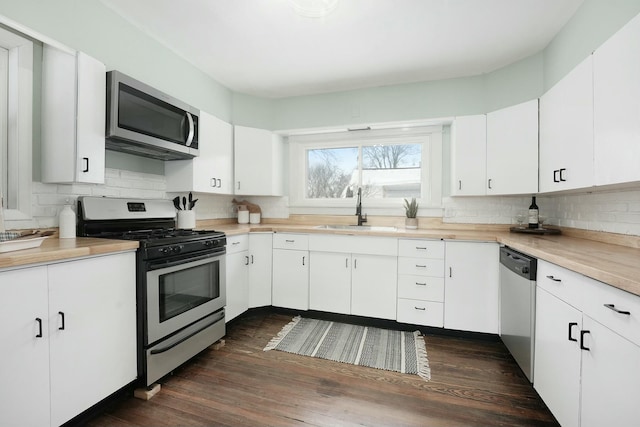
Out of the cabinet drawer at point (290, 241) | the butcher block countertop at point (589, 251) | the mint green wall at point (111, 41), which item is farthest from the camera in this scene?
the cabinet drawer at point (290, 241)

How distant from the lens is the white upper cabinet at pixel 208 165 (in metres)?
2.66

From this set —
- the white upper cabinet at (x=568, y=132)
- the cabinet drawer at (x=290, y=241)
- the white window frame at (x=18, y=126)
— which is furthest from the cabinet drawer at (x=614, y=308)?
the white window frame at (x=18, y=126)

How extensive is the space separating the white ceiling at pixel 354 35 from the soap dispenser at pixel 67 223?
1477mm

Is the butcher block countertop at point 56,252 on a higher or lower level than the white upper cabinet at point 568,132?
lower

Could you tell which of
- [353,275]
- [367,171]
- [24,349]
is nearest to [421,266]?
[353,275]

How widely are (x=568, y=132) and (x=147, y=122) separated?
2.95 meters

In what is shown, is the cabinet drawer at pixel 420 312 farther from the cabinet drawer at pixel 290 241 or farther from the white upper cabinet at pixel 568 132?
the white upper cabinet at pixel 568 132

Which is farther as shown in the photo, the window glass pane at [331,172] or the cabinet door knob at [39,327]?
the window glass pane at [331,172]

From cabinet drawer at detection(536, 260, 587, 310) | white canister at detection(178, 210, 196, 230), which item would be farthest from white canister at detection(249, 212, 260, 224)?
cabinet drawer at detection(536, 260, 587, 310)

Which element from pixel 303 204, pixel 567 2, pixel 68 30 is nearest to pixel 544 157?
pixel 567 2

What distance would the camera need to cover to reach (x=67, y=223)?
5.85 feet

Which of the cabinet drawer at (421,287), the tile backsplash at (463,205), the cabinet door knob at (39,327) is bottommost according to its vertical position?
the cabinet drawer at (421,287)

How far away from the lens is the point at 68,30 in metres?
1.81

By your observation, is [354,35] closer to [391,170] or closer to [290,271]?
[391,170]
